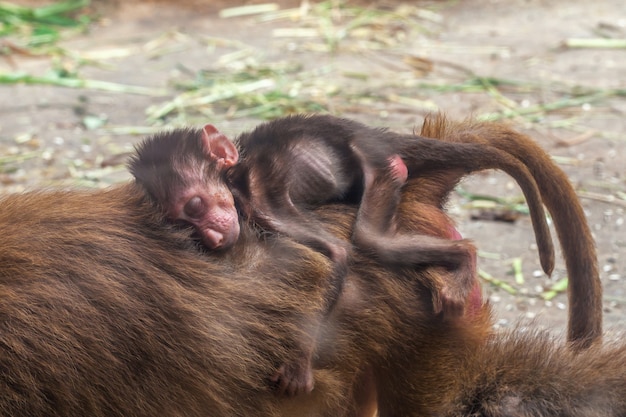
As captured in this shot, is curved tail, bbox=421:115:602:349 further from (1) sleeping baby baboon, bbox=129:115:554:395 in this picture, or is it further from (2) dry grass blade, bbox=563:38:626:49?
(2) dry grass blade, bbox=563:38:626:49

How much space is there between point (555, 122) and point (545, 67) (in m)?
1.31

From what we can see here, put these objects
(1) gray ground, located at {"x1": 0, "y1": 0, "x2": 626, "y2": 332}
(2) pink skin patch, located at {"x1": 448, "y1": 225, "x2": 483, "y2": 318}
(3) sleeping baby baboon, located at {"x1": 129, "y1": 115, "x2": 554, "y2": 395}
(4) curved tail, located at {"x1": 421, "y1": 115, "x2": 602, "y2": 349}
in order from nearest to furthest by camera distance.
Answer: (3) sleeping baby baboon, located at {"x1": 129, "y1": 115, "x2": 554, "y2": 395}
(2) pink skin patch, located at {"x1": 448, "y1": 225, "x2": 483, "y2": 318}
(4) curved tail, located at {"x1": 421, "y1": 115, "x2": 602, "y2": 349}
(1) gray ground, located at {"x1": 0, "y1": 0, "x2": 626, "y2": 332}

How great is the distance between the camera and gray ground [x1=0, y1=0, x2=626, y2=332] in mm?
4250

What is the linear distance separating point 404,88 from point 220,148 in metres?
3.89

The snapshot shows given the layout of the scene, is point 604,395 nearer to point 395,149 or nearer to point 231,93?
point 395,149

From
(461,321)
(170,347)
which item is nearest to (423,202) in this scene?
(461,321)

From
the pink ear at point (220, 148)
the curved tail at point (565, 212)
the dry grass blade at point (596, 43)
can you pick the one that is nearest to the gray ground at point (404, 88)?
the dry grass blade at point (596, 43)

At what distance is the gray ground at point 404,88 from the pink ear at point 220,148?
149 cm

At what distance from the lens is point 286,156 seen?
2.36 m

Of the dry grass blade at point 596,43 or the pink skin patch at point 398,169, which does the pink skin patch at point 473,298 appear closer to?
the pink skin patch at point 398,169

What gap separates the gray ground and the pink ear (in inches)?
58.7

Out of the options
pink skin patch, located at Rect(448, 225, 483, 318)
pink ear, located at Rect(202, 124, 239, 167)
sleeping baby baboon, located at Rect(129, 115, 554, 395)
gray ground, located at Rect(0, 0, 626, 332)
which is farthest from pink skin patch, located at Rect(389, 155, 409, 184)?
gray ground, located at Rect(0, 0, 626, 332)

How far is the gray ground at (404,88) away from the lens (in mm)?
4250

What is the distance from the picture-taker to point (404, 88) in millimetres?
6070
